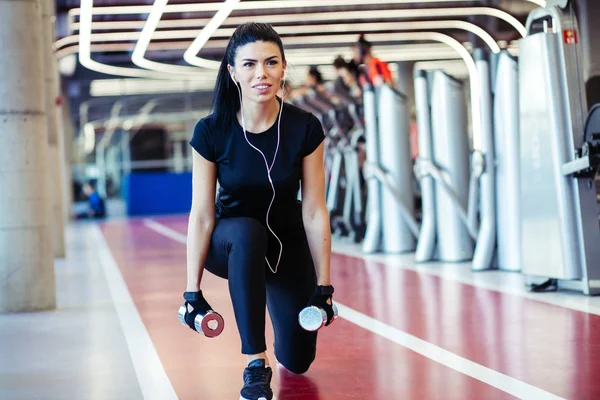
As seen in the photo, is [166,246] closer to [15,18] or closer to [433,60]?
[15,18]

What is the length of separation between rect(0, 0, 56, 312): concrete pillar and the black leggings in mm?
2587

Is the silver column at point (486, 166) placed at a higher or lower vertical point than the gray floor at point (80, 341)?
higher

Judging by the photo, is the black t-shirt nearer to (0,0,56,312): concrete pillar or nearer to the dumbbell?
the dumbbell

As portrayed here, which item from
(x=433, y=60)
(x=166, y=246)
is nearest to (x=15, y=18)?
(x=166, y=246)

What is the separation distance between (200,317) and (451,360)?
109cm

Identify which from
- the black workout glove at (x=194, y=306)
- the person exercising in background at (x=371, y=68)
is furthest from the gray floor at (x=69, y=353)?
the person exercising in background at (x=371, y=68)

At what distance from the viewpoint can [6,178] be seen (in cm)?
543

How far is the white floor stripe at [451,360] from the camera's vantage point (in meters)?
2.89

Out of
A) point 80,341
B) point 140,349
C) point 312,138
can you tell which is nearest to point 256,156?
point 312,138

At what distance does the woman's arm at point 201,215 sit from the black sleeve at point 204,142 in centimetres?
2

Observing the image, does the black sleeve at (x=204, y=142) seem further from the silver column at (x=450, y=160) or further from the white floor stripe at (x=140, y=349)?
the silver column at (x=450, y=160)

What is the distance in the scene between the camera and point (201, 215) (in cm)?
299

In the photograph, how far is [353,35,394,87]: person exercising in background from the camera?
8.67m

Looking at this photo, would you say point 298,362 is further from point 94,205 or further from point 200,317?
point 94,205
